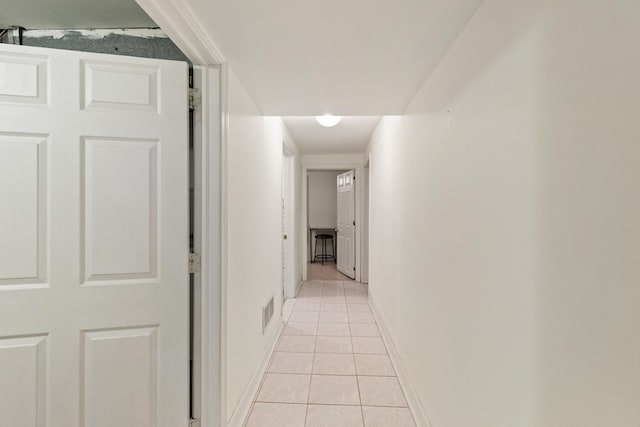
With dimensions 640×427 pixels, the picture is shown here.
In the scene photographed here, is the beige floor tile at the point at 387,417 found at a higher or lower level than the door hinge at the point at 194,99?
lower

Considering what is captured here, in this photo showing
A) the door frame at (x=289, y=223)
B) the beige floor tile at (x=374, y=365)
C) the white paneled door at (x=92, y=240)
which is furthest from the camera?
the door frame at (x=289, y=223)

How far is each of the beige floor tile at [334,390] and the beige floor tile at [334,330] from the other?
72 cm

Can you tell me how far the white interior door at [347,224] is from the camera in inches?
193

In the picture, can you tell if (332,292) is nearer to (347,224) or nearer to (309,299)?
(309,299)

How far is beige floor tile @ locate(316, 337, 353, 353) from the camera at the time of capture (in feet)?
8.21

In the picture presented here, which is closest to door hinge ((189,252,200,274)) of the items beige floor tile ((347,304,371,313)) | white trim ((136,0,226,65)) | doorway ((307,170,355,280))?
white trim ((136,0,226,65))

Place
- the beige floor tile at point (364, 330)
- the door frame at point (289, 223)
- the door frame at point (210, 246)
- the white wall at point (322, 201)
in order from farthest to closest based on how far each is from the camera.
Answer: the white wall at point (322, 201), the door frame at point (289, 223), the beige floor tile at point (364, 330), the door frame at point (210, 246)

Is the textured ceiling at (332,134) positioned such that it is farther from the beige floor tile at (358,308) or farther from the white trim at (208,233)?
the beige floor tile at (358,308)

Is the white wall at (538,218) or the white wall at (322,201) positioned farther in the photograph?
the white wall at (322,201)

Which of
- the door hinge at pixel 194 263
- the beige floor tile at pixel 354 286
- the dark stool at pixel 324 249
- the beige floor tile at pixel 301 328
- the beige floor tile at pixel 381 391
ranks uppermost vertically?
the door hinge at pixel 194 263

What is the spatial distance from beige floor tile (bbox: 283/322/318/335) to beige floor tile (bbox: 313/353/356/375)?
472 mm

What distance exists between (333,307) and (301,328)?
2.41 feet

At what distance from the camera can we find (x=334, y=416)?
5.59ft

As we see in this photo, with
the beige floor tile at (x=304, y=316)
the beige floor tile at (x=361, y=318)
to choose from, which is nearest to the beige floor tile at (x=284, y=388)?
the beige floor tile at (x=304, y=316)
